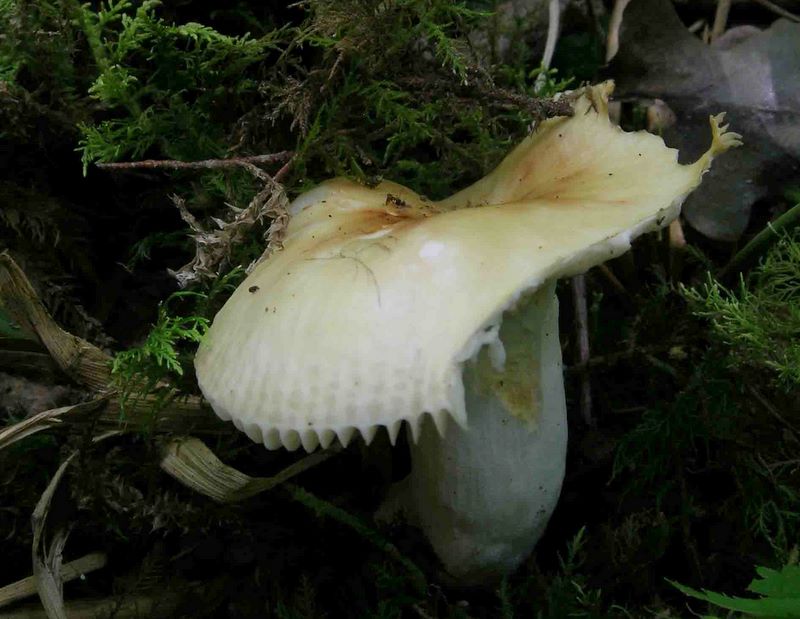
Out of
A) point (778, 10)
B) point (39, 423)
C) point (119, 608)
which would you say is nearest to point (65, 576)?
point (119, 608)

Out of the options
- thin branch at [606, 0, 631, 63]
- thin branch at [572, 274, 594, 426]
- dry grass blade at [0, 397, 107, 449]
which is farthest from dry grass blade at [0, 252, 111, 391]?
thin branch at [606, 0, 631, 63]

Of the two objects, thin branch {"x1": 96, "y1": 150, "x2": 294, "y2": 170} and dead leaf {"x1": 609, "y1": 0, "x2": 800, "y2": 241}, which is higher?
thin branch {"x1": 96, "y1": 150, "x2": 294, "y2": 170}

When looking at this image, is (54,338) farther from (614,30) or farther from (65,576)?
(614,30)

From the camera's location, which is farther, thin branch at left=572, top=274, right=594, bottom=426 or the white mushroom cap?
thin branch at left=572, top=274, right=594, bottom=426

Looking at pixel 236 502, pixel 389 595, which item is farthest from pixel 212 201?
pixel 389 595

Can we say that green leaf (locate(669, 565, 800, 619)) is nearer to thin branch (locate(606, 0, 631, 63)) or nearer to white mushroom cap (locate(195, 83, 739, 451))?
white mushroom cap (locate(195, 83, 739, 451))

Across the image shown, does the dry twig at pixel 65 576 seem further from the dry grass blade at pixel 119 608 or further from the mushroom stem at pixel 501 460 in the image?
the mushroom stem at pixel 501 460
